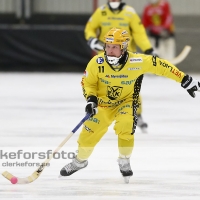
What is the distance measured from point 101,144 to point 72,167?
1643mm

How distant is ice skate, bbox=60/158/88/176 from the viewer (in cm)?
570

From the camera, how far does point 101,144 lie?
738 cm

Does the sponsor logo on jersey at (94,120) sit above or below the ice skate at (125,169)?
above

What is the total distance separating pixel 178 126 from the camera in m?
8.65

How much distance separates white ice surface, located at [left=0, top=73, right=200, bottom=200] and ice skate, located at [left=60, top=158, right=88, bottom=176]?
5 centimetres

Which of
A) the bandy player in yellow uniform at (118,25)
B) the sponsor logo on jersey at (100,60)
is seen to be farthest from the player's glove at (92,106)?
the bandy player in yellow uniform at (118,25)

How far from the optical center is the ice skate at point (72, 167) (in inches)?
224

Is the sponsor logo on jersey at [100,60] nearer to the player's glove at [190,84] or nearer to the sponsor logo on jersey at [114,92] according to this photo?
the sponsor logo on jersey at [114,92]

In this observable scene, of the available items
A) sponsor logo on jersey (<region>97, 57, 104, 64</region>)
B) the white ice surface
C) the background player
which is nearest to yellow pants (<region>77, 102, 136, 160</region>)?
the white ice surface

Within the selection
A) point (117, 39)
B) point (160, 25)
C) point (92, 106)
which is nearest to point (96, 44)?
point (117, 39)

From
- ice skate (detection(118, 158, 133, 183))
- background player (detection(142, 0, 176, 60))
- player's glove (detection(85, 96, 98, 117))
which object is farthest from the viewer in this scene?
background player (detection(142, 0, 176, 60))

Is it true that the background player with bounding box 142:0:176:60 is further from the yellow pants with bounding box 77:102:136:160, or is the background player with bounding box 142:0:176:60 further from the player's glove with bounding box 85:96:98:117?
the player's glove with bounding box 85:96:98:117

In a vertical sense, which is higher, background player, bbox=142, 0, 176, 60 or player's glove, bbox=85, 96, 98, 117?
player's glove, bbox=85, 96, 98, 117

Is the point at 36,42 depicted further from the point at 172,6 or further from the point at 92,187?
the point at 92,187
